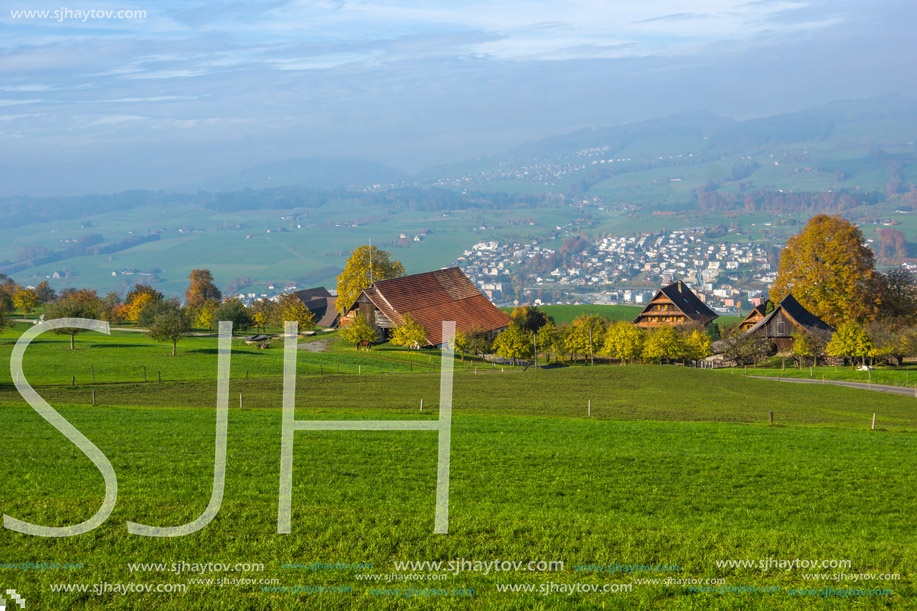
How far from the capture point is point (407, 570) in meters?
11.3

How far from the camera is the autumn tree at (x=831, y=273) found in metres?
62.6

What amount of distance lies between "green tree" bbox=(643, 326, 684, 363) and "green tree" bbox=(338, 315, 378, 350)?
26.4 m

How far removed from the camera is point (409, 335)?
63406 mm

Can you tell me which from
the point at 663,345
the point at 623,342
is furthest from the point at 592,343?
the point at 663,345

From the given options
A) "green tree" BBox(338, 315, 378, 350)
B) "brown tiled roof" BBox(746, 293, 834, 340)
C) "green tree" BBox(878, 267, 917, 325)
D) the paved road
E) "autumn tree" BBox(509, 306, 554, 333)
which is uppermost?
"green tree" BBox(878, 267, 917, 325)

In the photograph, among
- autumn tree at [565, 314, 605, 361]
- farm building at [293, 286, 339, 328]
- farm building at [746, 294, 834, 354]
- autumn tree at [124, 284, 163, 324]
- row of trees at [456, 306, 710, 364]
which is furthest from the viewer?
farm building at [293, 286, 339, 328]

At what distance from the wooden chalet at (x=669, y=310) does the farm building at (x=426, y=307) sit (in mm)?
21629

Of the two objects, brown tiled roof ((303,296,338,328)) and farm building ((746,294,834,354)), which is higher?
farm building ((746,294,834,354))

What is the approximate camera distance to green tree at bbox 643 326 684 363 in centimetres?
6175

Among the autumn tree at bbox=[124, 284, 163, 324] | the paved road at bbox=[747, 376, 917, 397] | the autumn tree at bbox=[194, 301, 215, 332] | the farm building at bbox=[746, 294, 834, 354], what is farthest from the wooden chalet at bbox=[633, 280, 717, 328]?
the autumn tree at bbox=[124, 284, 163, 324]

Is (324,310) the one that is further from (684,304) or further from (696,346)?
(696,346)

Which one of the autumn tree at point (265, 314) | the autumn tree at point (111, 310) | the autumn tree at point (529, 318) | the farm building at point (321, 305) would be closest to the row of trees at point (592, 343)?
the autumn tree at point (529, 318)

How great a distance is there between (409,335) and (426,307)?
736 centimetres

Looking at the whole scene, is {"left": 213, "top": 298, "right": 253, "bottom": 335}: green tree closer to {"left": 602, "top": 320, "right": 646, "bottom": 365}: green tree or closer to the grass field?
{"left": 602, "top": 320, "right": 646, "bottom": 365}: green tree
